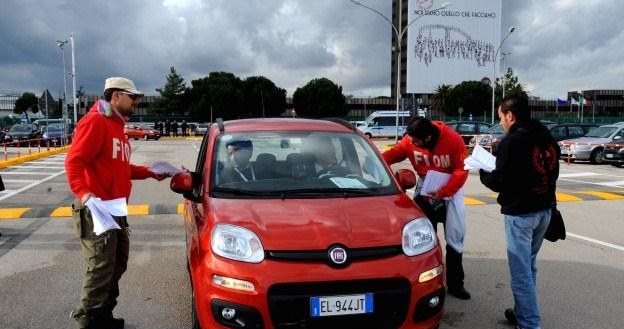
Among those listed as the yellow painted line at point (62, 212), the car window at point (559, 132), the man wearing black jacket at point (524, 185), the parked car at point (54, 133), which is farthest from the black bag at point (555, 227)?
A: the parked car at point (54, 133)

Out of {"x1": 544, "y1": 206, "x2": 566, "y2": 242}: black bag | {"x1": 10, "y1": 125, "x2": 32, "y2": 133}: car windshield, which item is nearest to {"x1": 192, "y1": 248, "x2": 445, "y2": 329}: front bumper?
{"x1": 544, "y1": 206, "x2": 566, "y2": 242}: black bag

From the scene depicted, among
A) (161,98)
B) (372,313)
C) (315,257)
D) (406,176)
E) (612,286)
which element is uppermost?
(161,98)

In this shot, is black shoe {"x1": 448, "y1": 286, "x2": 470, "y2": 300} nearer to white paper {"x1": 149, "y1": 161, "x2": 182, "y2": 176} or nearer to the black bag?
the black bag

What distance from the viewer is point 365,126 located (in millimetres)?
44969

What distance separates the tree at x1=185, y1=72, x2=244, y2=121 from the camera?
84.6 metres

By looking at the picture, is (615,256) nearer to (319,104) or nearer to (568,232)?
(568,232)

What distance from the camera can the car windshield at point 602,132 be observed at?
21.3 meters

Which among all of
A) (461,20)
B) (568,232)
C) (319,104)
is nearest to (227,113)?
(319,104)

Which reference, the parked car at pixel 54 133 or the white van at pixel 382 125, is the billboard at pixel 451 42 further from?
the parked car at pixel 54 133

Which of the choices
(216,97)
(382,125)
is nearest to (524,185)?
(382,125)

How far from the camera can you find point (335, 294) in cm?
319

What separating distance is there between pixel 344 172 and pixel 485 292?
184 centimetres

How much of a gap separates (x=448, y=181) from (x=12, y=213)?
7.68m

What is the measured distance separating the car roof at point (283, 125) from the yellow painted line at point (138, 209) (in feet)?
16.6
